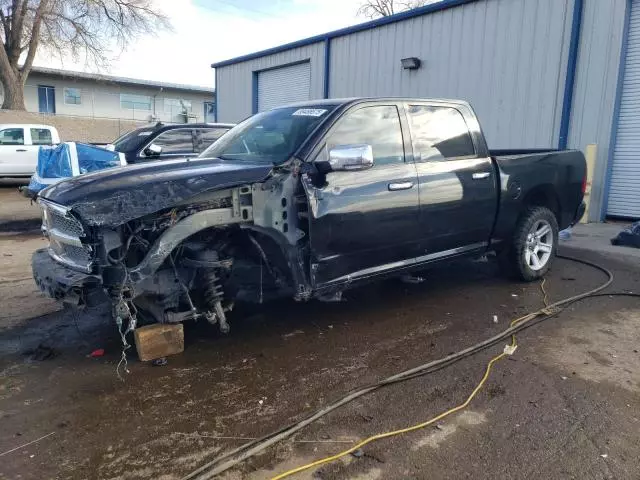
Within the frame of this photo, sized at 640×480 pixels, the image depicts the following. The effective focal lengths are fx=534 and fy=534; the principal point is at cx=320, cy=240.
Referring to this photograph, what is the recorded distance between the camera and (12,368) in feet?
12.9

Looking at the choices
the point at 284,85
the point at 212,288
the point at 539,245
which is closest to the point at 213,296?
the point at 212,288

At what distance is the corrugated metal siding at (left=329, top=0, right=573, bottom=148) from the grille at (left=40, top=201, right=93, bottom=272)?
9.45 m

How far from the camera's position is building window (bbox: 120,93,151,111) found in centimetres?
3559

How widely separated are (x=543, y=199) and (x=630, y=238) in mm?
2646

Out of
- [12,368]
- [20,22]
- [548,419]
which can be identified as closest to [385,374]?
[548,419]

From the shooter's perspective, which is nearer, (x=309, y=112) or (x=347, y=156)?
(x=347, y=156)

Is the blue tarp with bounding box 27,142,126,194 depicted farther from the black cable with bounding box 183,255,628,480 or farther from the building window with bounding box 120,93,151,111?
the building window with bounding box 120,93,151,111

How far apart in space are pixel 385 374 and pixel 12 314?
3.63 m

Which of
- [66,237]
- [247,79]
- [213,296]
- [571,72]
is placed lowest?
[213,296]

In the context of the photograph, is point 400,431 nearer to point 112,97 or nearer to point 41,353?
point 41,353

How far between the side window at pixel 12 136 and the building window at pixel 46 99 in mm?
18150

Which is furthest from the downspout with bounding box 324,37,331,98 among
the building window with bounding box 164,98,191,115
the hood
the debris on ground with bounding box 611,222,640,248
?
the building window with bounding box 164,98,191,115

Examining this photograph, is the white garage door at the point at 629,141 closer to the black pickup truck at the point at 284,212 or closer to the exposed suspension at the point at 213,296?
the black pickup truck at the point at 284,212

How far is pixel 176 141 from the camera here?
10344mm
